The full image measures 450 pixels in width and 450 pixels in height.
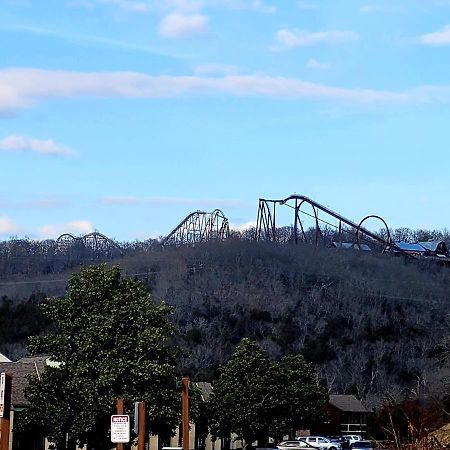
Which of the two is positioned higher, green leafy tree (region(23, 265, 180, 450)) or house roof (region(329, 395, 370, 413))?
green leafy tree (region(23, 265, 180, 450))

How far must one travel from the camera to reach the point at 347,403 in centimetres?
8588

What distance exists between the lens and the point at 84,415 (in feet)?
116

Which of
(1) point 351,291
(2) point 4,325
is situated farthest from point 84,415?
(1) point 351,291

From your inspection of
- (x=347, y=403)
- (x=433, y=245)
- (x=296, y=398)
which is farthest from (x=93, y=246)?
(x=296, y=398)

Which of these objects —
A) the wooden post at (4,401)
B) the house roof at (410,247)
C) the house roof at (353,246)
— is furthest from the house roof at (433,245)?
the wooden post at (4,401)

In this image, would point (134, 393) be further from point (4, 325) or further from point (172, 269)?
point (172, 269)

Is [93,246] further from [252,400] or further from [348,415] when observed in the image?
[252,400]

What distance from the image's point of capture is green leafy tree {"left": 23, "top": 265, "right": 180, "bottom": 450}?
35.8 meters

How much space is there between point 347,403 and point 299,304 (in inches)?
1685

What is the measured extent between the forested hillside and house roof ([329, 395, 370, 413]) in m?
12.5

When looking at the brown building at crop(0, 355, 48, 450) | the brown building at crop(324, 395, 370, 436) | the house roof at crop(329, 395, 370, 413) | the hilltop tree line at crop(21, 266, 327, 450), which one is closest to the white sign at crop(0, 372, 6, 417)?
the hilltop tree line at crop(21, 266, 327, 450)

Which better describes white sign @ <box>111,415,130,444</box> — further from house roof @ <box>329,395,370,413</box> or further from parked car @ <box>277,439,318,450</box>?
house roof @ <box>329,395,370,413</box>

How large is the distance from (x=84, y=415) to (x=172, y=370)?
3513 mm

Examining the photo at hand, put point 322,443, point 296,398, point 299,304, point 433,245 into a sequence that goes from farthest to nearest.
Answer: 1. point 433,245
2. point 299,304
3. point 296,398
4. point 322,443
